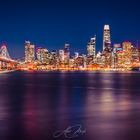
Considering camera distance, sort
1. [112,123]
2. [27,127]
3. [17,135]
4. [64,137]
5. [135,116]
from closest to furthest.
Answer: [64,137] < [17,135] < [27,127] < [112,123] < [135,116]

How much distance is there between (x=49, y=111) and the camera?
2389 centimetres

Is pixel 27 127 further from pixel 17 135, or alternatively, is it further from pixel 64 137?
pixel 64 137

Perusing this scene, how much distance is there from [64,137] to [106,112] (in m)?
9.40

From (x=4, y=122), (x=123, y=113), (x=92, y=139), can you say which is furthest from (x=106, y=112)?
(x=92, y=139)

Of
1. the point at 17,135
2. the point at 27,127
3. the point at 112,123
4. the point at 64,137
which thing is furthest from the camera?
the point at 112,123

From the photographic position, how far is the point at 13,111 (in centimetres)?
2394

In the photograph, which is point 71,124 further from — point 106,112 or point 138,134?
point 106,112

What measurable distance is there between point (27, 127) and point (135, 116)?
22.8ft

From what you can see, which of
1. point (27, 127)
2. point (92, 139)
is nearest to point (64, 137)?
point (92, 139)

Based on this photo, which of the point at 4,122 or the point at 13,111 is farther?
the point at 13,111

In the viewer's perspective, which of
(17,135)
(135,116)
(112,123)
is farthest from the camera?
(135,116)
